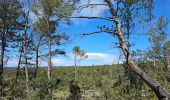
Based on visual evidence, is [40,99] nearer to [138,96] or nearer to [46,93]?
[46,93]

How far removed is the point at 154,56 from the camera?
4581 centimetres

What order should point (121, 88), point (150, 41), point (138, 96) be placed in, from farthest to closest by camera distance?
1. point (150, 41)
2. point (121, 88)
3. point (138, 96)

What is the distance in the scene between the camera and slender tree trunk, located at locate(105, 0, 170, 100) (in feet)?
37.4

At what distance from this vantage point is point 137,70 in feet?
38.9

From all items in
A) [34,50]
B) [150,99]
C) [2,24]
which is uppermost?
[2,24]

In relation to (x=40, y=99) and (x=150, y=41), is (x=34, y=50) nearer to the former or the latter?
(x=40, y=99)

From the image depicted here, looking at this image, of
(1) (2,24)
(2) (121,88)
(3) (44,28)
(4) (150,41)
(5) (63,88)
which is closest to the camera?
(2) (121,88)

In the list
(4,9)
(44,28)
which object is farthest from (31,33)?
(4,9)

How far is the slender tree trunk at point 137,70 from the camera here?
1139 centimetres

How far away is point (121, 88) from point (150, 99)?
7.06 metres

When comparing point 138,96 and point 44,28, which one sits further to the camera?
point 44,28

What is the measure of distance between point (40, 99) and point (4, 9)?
29.0ft

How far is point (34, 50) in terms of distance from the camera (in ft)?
111

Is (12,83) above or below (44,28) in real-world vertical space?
below
